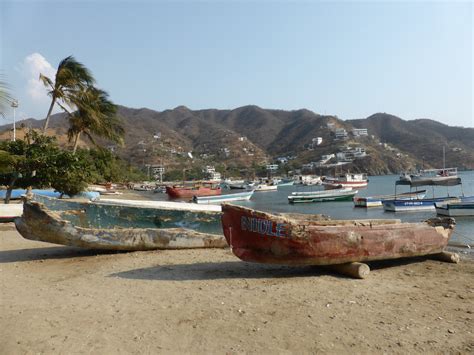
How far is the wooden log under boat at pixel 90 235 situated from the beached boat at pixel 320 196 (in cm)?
3424

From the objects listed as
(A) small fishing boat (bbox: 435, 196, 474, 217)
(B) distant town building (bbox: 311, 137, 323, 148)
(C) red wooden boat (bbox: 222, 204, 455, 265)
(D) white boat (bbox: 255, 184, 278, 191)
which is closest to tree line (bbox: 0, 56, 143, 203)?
(C) red wooden boat (bbox: 222, 204, 455, 265)

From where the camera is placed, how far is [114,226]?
11.2 meters

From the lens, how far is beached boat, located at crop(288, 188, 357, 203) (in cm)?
4419

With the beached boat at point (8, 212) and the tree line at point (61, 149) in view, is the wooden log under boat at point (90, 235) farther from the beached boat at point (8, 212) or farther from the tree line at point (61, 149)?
the beached boat at point (8, 212)

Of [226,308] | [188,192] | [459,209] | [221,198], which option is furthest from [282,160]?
[226,308]

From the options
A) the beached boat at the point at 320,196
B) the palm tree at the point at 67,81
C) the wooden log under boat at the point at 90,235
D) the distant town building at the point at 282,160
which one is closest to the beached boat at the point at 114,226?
the wooden log under boat at the point at 90,235

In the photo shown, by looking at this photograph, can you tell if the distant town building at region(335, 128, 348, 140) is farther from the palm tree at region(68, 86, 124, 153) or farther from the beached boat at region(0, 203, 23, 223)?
the beached boat at region(0, 203, 23, 223)

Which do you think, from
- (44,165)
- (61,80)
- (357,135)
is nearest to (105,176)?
(61,80)

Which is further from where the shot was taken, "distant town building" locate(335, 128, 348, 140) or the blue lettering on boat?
"distant town building" locate(335, 128, 348, 140)

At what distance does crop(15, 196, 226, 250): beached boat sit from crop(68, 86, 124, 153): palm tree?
16.3 metres

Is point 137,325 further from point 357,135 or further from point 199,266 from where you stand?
point 357,135

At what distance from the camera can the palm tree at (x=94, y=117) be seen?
Answer: 88.8 ft

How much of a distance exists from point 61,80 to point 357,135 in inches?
7451

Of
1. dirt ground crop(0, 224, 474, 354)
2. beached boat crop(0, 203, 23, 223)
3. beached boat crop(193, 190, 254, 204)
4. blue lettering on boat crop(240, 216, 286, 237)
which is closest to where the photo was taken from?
dirt ground crop(0, 224, 474, 354)
